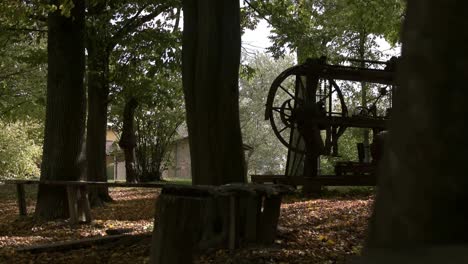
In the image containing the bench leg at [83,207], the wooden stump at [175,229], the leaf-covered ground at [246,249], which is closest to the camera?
the wooden stump at [175,229]

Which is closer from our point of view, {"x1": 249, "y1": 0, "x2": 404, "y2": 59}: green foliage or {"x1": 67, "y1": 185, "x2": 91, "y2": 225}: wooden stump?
{"x1": 67, "y1": 185, "x2": 91, "y2": 225}: wooden stump

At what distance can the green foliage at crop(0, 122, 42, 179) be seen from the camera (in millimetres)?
29828

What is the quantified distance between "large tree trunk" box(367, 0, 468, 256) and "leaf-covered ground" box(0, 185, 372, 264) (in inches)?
194

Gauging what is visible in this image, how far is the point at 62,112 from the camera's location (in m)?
11.6

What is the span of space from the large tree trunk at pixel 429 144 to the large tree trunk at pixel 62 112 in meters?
10.2

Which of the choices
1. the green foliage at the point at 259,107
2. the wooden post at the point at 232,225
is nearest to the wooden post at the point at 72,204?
the wooden post at the point at 232,225

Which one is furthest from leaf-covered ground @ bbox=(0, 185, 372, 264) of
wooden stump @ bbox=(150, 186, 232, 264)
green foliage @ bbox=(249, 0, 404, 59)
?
green foliage @ bbox=(249, 0, 404, 59)

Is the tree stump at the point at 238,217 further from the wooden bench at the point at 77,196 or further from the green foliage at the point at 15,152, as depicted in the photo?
the green foliage at the point at 15,152

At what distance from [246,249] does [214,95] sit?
89.3 inches

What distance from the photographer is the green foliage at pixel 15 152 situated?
2983 cm

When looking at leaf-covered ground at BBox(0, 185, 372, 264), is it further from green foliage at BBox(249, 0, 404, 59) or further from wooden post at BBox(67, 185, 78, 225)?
green foliage at BBox(249, 0, 404, 59)

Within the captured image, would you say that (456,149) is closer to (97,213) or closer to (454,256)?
(454,256)

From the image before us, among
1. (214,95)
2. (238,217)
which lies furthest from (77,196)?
(238,217)

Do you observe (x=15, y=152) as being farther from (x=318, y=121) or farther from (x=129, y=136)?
(x=318, y=121)
